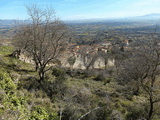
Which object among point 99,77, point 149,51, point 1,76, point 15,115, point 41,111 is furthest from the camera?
point 99,77

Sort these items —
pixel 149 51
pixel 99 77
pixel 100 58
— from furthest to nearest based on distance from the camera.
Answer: pixel 100 58, pixel 99 77, pixel 149 51

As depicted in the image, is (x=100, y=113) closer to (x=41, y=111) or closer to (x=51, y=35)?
(x=41, y=111)

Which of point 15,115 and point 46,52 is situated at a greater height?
point 46,52

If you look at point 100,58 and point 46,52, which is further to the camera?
point 100,58

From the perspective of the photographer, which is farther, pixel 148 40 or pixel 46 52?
pixel 46 52

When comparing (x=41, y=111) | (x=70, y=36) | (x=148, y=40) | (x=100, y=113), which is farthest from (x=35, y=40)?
(x=148, y=40)

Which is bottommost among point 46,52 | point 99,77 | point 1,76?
point 99,77

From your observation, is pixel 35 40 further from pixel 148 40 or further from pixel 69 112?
pixel 148 40

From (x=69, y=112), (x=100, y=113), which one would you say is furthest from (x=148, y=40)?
(x=69, y=112)

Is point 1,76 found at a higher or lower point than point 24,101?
higher
